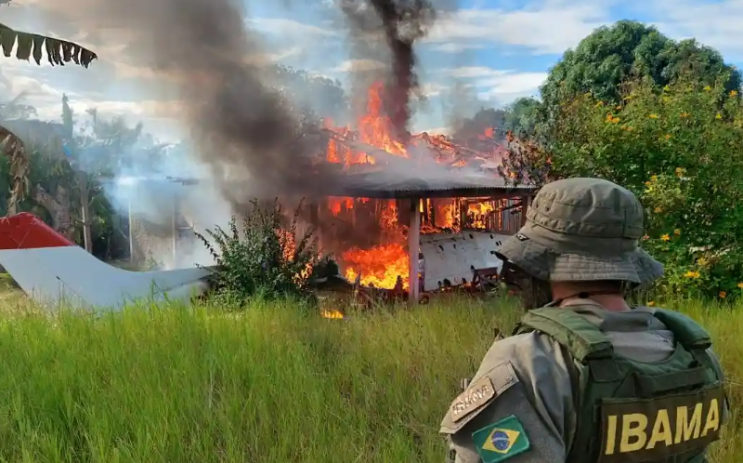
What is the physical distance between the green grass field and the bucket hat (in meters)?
1.61

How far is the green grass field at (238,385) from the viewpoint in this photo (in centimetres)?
267

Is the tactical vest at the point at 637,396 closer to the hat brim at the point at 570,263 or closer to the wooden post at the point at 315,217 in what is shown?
the hat brim at the point at 570,263

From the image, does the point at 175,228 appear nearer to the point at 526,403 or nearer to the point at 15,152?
the point at 15,152

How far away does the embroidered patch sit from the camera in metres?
1.15

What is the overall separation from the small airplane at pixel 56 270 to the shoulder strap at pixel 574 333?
8.05 metres

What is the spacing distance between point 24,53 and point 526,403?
27.3 ft

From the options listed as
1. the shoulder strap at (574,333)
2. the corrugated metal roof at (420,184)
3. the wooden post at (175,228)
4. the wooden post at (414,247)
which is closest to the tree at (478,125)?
the corrugated metal roof at (420,184)

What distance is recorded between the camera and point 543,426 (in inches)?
44.2

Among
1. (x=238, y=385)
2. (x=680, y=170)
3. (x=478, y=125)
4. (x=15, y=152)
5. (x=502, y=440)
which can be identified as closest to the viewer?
(x=502, y=440)

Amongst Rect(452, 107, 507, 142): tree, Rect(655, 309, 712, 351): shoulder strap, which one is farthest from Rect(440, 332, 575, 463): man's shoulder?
Rect(452, 107, 507, 142): tree

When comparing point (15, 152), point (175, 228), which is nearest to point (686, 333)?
point (15, 152)

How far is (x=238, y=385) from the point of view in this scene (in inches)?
128

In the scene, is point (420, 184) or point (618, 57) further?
point (618, 57)

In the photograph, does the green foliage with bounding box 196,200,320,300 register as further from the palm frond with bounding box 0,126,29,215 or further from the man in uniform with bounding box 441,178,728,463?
the man in uniform with bounding box 441,178,728,463
